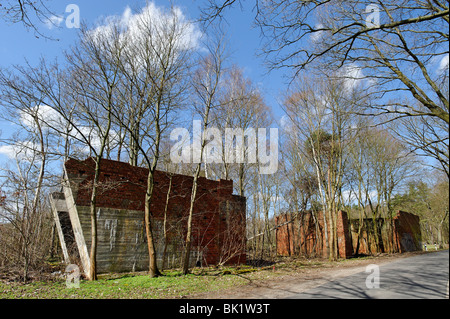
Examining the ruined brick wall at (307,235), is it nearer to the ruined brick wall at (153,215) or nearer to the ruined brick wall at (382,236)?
the ruined brick wall at (382,236)

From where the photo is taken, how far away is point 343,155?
65.5 ft

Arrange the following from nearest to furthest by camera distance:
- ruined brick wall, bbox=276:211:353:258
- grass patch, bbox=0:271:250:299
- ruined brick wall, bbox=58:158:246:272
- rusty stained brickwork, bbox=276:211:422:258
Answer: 1. grass patch, bbox=0:271:250:299
2. ruined brick wall, bbox=58:158:246:272
3. ruined brick wall, bbox=276:211:353:258
4. rusty stained brickwork, bbox=276:211:422:258

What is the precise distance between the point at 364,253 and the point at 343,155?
33.5ft

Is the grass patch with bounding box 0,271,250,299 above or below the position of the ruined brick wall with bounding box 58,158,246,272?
below

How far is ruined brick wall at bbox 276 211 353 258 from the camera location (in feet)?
67.6

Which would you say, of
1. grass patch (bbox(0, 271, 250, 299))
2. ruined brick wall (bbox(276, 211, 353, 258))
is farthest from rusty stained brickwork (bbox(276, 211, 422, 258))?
grass patch (bbox(0, 271, 250, 299))

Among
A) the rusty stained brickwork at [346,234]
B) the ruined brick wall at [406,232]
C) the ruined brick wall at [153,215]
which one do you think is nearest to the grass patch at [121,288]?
the ruined brick wall at [153,215]

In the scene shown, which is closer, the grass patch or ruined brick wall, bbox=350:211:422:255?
the grass patch

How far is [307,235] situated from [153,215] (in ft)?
53.7

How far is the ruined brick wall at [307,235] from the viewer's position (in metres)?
20.6

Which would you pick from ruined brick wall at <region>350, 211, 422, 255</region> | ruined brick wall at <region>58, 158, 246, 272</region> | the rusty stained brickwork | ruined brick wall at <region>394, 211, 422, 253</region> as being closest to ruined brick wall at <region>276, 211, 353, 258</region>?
the rusty stained brickwork

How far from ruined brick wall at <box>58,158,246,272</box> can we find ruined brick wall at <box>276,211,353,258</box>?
989cm

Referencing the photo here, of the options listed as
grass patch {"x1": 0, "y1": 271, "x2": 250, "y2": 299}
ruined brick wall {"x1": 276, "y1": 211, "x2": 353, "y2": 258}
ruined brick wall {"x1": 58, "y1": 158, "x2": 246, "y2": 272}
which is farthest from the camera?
ruined brick wall {"x1": 276, "y1": 211, "x2": 353, "y2": 258}

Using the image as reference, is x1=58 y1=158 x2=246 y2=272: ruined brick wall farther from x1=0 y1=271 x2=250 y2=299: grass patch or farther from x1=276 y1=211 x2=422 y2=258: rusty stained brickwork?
x1=276 y1=211 x2=422 y2=258: rusty stained brickwork
